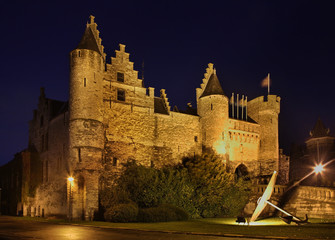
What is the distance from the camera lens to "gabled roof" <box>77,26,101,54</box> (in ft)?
121

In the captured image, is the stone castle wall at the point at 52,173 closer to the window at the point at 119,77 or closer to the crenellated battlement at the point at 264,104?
the window at the point at 119,77

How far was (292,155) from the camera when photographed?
64.4 m

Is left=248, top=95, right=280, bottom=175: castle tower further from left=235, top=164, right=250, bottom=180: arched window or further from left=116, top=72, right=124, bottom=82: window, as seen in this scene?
left=116, top=72, right=124, bottom=82: window

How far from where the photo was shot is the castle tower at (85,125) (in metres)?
34.0

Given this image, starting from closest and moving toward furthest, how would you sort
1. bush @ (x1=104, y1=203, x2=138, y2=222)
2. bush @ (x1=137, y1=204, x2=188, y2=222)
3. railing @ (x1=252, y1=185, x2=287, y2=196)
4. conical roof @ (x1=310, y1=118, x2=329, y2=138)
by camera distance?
bush @ (x1=104, y1=203, x2=138, y2=222)
bush @ (x1=137, y1=204, x2=188, y2=222)
railing @ (x1=252, y1=185, x2=287, y2=196)
conical roof @ (x1=310, y1=118, x2=329, y2=138)

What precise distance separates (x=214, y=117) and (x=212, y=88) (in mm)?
3909

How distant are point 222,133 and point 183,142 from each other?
5.04 meters

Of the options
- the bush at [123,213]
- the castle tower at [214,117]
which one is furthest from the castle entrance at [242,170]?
the bush at [123,213]

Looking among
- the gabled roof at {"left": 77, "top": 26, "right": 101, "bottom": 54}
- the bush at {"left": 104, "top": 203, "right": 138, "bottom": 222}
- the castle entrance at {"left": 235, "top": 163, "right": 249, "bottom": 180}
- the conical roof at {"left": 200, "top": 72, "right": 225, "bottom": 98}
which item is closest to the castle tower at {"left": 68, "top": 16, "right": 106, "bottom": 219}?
the gabled roof at {"left": 77, "top": 26, "right": 101, "bottom": 54}

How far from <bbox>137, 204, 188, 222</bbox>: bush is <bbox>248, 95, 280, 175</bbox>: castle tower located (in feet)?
66.3

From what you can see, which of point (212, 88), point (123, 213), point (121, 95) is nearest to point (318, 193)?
point (212, 88)

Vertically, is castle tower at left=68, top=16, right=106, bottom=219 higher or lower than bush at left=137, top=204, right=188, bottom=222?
higher

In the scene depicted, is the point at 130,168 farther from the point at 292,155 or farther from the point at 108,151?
the point at 292,155

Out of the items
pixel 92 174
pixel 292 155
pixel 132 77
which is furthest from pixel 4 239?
pixel 292 155
